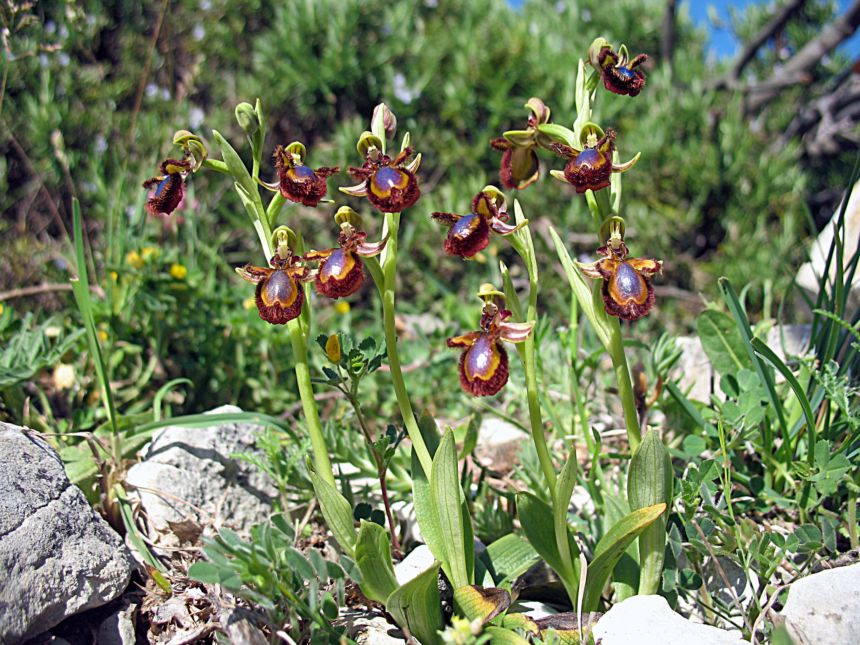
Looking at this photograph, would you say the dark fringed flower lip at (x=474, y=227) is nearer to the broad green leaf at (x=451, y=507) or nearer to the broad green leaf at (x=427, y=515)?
the broad green leaf at (x=451, y=507)

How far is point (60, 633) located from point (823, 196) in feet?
17.9

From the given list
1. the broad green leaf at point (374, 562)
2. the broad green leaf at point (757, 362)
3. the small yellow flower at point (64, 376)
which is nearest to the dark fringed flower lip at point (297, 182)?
the broad green leaf at point (374, 562)

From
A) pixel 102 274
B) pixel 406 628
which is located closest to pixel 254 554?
pixel 406 628

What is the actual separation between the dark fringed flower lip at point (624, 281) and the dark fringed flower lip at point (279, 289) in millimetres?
628

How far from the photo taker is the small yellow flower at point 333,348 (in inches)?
71.8

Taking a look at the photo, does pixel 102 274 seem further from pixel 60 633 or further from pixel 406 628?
pixel 406 628

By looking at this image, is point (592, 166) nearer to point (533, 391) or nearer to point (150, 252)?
point (533, 391)

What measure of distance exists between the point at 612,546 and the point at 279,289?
92 centimetres

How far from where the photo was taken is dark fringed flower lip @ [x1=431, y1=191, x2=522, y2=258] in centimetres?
163

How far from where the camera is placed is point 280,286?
→ 166cm

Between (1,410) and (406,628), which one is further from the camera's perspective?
(1,410)

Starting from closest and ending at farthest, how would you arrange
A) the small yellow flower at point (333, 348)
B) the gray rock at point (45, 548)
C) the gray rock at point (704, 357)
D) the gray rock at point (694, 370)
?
the gray rock at point (45, 548)
the small yellow flower at point (333, 348)
the gray rock at point (704, 357)
the gray rock at point (694, 370)

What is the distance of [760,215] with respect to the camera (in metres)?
4.65

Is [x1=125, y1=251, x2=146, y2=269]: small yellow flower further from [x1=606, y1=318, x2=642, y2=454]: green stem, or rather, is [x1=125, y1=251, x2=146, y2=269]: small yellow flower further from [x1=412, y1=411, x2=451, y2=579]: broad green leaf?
[x1=606, y1=318, x2=642, y2=454]: green stem
